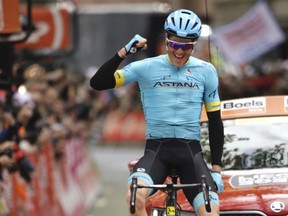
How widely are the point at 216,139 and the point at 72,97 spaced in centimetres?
1045

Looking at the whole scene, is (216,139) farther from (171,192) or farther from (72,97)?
(72,97)

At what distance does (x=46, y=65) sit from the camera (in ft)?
A: 66.9

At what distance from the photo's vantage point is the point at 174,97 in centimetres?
880

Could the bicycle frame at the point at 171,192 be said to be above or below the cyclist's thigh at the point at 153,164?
below

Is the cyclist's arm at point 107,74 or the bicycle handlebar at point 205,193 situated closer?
the bicycle handlebar at point 205,193

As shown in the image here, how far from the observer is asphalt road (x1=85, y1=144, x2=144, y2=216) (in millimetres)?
18109

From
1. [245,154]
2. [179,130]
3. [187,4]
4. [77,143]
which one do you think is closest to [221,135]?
[179,130]

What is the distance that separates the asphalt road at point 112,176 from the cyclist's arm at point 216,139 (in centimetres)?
822

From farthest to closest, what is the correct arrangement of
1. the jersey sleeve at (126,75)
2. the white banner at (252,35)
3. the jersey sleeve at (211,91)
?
the white banner at (252,35), the jersey sleeve at (211,91), the jersey sleeve at (126,75)

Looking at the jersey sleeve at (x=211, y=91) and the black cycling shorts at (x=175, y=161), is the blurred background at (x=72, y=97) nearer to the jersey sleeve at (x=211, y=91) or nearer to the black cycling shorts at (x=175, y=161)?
the jersey sleeve at (x=211, y=91)

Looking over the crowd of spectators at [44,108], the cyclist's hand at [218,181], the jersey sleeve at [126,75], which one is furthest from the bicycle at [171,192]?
the crowd of spectators at [44,108]

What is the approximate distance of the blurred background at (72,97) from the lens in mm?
12258

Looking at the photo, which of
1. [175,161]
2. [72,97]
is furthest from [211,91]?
[72,97]

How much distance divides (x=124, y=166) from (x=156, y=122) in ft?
54.4
